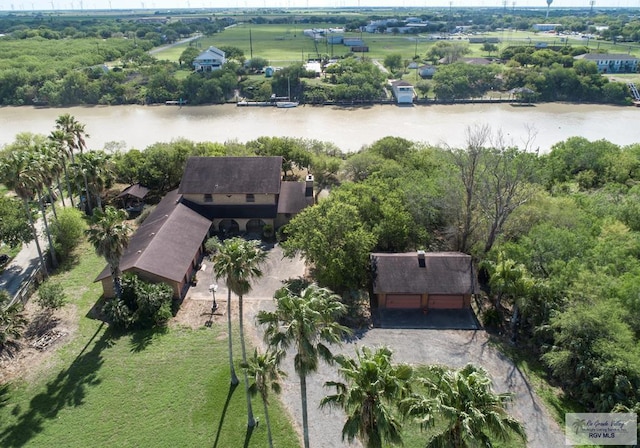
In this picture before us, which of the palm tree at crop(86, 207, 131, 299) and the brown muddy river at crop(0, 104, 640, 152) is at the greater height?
the palm tree at crop(86, 207, 131, 299)

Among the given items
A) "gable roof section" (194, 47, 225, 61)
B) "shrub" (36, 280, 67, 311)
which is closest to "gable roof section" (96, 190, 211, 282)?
"shrub" (36, 280, 67, 311)

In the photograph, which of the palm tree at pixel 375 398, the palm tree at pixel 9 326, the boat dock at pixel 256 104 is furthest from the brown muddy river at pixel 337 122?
the palm tree at pixel 375 398

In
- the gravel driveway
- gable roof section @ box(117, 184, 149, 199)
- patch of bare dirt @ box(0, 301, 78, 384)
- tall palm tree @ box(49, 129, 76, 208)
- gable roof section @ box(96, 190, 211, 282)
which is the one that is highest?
tall palm tree @ box(49, 129, 76, 208)

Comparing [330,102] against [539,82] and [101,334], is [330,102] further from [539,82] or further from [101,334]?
[101,334]

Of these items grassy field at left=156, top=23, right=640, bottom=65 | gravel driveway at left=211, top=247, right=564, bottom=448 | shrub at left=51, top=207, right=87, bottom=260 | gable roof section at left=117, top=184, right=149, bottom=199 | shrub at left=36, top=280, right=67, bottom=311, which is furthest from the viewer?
grassy field at left=156, top=23, right=640, bottom=65

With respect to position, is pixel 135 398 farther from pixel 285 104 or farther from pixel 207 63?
pixel 207 63

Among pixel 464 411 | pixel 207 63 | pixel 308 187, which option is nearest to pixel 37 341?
pixel 308 187

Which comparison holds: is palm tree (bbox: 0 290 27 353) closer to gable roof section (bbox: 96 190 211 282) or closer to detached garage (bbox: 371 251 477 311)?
gable roof section (bbox: 96 190 211 282)

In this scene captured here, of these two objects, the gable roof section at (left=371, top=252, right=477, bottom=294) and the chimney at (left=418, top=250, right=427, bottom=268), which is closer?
the gable roof section at (left=371, top=252, right=477, bottom=294)

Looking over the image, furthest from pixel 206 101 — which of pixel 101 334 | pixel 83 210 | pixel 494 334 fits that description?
pixel 494 334
